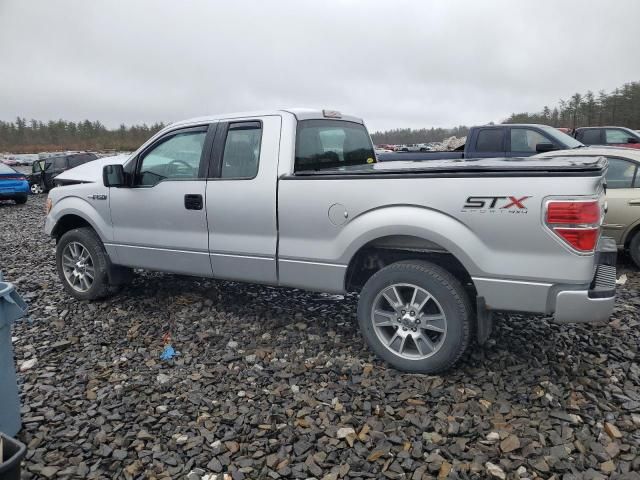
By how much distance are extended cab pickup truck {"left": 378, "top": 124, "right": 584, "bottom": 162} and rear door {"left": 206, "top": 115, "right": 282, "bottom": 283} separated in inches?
210

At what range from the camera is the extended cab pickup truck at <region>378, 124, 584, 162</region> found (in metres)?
9.30

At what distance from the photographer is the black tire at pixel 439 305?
3.28 m

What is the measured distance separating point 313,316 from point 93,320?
2275 millimetres

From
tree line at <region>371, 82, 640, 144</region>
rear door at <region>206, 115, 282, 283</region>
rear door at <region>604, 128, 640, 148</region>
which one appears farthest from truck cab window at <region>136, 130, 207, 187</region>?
tree line at <region>371, 82, 640, 144</region>

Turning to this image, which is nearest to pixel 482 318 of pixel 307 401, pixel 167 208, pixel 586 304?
pixel 586 304

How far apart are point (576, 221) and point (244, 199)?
8.38 feet

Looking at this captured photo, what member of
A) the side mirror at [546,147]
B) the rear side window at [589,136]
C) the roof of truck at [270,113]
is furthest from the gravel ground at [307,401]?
the rear side window at [589,136]

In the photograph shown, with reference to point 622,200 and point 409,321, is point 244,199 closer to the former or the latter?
point 409,321

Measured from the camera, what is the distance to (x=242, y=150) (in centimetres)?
427

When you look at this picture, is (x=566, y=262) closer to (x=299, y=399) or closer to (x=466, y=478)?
(x=466, y=478)

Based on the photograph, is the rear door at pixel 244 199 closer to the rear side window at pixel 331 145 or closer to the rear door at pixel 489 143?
the rear side window at pixel 331 145

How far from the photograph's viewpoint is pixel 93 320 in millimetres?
4836

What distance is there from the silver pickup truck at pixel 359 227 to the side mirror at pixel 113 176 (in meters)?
0.02

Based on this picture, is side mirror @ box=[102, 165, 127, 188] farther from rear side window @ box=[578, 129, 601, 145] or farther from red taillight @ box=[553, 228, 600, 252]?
rear side window @ box=[578, 129, 601, 145]
